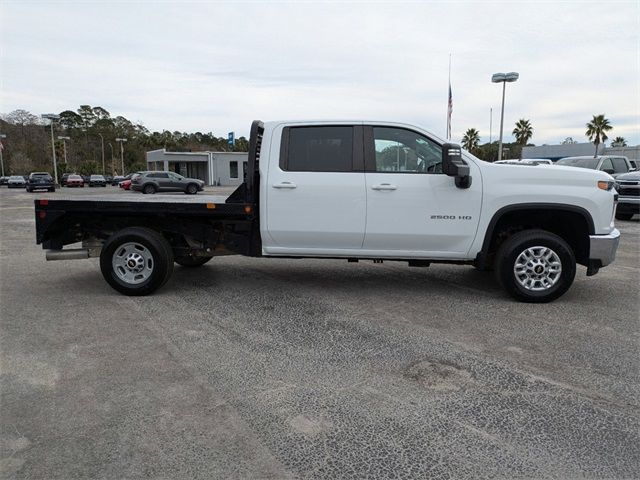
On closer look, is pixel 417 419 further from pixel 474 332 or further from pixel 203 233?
pixel 203 233

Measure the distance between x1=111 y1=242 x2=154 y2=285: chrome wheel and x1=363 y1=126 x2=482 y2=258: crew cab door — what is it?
270 centimetres

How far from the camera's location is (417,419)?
3.10 metres

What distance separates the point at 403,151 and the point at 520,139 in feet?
275

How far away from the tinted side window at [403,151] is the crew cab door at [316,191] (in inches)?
9.2

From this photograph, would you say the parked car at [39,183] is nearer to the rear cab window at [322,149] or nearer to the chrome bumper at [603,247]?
the rear cab window at [322,149]

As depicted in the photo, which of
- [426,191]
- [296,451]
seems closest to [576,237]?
[426,191]

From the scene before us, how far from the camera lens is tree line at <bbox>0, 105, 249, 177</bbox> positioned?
9150 cm

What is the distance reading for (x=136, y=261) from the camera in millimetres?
5910

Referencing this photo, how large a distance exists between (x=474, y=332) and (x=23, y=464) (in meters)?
3.71

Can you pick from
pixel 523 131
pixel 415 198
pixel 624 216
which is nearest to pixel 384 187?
pixel 415 198

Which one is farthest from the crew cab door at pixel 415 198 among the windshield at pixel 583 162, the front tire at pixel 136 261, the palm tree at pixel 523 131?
the palm tree at pixel 523 131

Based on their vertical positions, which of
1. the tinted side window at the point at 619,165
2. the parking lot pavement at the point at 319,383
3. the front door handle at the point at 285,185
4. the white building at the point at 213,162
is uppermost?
the white building at the point at 213,162

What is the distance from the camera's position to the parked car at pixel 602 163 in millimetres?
16453

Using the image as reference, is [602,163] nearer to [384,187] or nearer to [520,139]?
[384,187]
